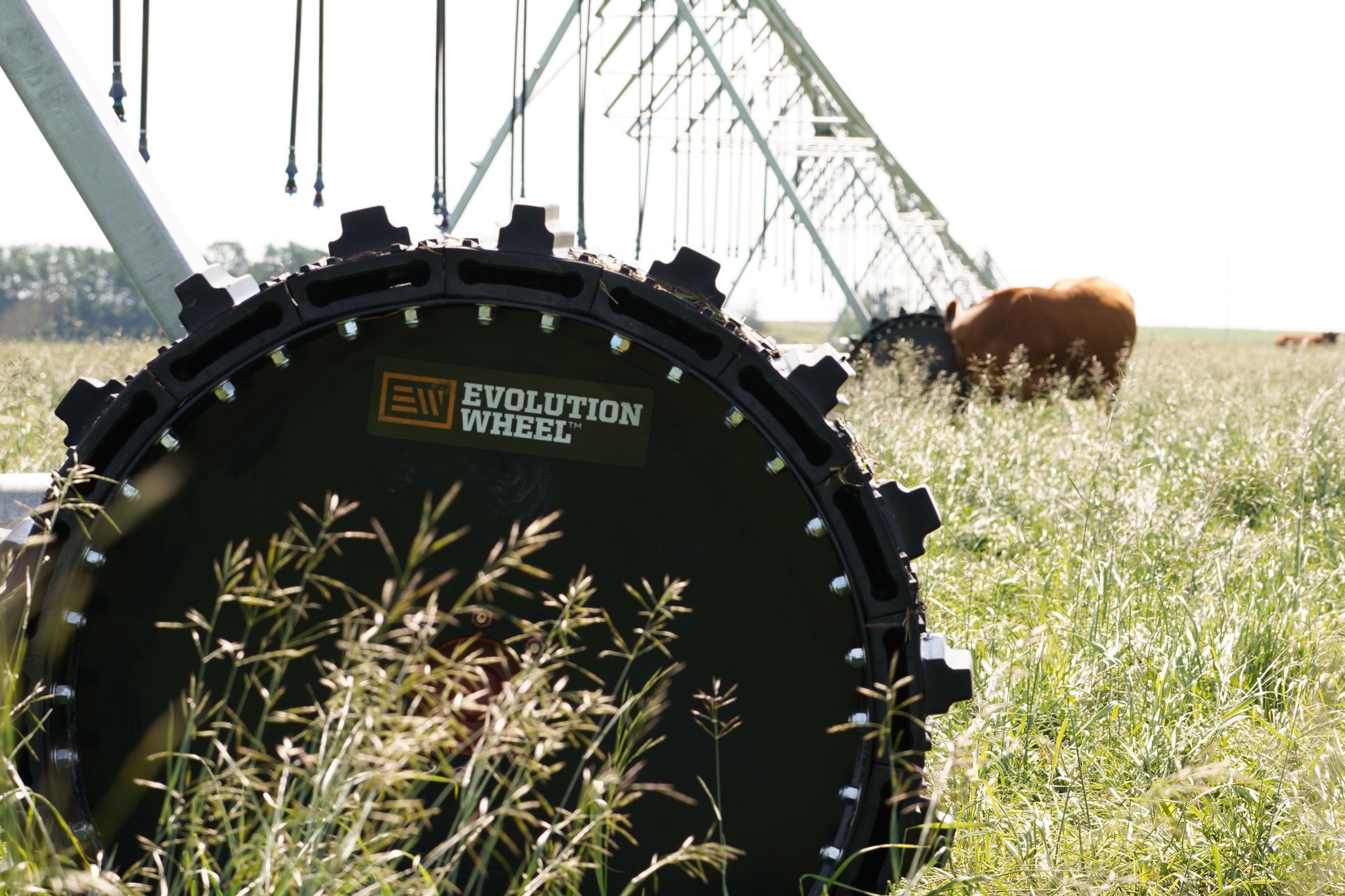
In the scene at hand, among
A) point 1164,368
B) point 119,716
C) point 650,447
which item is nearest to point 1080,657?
point 650,447

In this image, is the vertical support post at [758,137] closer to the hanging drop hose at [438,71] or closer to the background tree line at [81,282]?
the hanging drop hose at [438,71]

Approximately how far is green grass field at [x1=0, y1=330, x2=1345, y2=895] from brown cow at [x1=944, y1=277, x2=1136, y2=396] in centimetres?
321

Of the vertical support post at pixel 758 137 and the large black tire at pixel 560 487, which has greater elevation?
the vertical support post at pixel 758 137

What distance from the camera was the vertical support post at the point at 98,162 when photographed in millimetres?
2562

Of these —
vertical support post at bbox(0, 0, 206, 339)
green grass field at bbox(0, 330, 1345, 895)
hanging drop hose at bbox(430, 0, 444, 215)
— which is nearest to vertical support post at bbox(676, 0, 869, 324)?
green grass field at bbox(0, 330, 1345, 895)

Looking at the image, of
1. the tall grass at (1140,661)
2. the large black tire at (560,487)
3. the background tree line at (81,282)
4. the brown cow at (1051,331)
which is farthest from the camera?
the background tree line at (81,282)

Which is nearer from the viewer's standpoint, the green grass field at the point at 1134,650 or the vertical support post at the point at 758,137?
the green grass field at the point at 1134,650

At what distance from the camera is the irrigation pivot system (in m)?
1.92

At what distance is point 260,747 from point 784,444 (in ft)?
3.15

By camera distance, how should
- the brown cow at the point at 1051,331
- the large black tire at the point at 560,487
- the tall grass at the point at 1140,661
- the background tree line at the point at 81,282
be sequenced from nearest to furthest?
the large black tire at the point at 560,487, the tall grass at the point at 1140,661, the brown cow at the point at 1051,331, the background tree line at the point at 81,282

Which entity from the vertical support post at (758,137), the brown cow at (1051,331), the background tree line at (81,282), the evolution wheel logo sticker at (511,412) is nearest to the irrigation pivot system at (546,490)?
the evolution wheel logo sticker at (511,412)

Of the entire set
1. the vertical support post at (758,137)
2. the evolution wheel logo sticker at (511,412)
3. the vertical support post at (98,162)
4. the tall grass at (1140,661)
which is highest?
the vertical support post at (758,137)

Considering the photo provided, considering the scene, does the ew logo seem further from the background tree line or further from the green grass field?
the background tree line

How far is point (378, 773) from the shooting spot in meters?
1.26
